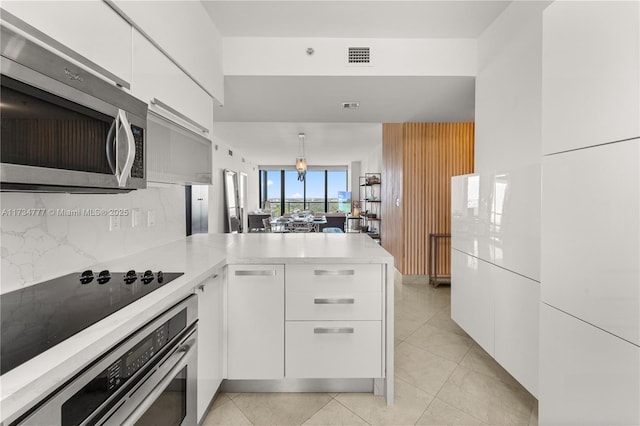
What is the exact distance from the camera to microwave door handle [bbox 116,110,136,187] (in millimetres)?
1173

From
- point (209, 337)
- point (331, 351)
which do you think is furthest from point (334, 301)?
point (209, 337)

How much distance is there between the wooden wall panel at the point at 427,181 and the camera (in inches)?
184

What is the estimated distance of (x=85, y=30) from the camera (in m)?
1.06

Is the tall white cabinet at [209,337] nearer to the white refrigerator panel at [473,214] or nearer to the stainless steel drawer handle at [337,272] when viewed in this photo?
the stainless steel drawer handle at [337,272]

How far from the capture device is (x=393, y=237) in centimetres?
535

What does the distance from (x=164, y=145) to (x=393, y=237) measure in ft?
Result: 14.3

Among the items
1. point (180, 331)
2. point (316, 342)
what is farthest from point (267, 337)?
point (180, 331)

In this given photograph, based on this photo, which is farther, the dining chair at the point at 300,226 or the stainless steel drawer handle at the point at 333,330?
the dining chair at the point at 300,226

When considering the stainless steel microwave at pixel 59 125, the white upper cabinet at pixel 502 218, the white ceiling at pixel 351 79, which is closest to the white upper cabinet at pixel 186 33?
the white ceiling at pixel 351 79

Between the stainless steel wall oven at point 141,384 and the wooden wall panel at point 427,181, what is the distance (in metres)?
3.88

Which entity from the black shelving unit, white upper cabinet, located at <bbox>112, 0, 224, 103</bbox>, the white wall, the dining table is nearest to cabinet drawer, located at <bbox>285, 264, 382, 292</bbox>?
white upper cabinet, located at <bbox>112, 0, 224, 103</bbox>

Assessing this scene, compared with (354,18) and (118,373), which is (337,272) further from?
(354,18)

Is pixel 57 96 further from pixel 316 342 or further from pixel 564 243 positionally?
pixel 564 243

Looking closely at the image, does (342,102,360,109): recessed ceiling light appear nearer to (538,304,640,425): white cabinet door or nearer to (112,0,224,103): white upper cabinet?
(112,0,224,103): white upper cabinet
